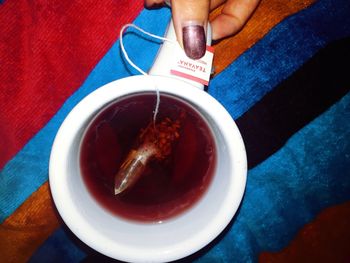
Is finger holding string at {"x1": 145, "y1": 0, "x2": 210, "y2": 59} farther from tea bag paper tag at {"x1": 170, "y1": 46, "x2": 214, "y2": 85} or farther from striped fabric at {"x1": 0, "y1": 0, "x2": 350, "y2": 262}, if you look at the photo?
striped fabric at {"x1": 0, "y1": 0, "x2": 350, "y2": 262}

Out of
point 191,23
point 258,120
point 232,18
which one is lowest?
point 258,120

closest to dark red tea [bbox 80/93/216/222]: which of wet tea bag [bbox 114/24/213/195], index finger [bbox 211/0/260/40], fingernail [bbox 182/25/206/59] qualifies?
wet tea bag [bbox 114/24/213/195]

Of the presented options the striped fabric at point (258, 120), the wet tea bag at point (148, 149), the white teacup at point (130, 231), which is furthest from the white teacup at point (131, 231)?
the striped fabric at point (258, 120)

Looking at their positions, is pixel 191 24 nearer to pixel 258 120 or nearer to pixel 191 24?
pixel 191 24

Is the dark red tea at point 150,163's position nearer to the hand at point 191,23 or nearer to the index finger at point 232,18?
the hand at point 191,23

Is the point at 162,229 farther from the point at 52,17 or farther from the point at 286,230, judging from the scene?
the point at 52,17

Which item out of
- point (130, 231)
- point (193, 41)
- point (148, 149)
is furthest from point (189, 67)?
point (130, 231)
